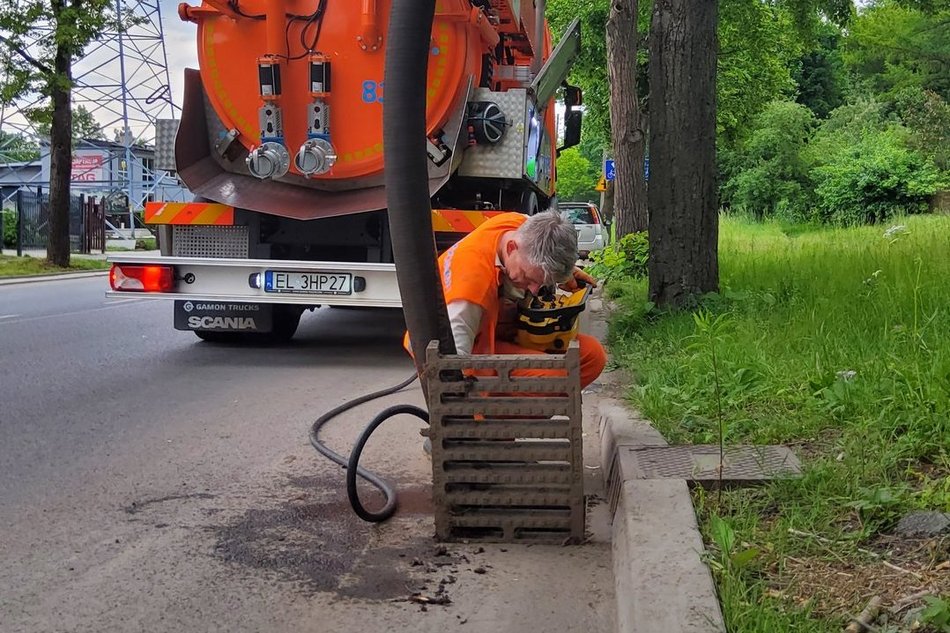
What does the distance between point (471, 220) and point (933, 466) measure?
14.1 ft

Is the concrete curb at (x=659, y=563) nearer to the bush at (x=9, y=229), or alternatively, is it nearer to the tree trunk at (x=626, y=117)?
the tree trunk at (x=626, y=117)

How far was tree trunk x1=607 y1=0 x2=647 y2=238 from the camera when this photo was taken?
13945 mm

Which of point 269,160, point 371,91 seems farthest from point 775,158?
point 269,160

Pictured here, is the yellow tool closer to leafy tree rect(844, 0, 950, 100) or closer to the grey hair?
the grey hair

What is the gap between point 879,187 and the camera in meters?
22.5

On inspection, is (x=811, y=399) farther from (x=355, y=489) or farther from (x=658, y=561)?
(x=355, y=489)

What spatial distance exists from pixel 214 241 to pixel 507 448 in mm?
4603

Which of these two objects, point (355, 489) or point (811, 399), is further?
point (811, 399)

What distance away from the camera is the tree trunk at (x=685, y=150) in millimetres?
7070

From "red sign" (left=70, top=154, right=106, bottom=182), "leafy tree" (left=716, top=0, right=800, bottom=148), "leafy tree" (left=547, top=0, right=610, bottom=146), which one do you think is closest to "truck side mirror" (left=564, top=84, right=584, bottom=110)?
"leafy tree" (left=716, top=0, right=800, bottom=148)

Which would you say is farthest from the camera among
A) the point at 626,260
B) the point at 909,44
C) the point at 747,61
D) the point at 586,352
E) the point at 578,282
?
the point at 909,44

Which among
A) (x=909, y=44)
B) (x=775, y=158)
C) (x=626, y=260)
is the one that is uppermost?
(x=909, y=44)

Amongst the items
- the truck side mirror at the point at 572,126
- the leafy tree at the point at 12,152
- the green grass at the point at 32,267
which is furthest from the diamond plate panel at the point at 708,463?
the leafy tree at the point at 12,152

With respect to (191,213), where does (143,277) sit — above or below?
below
